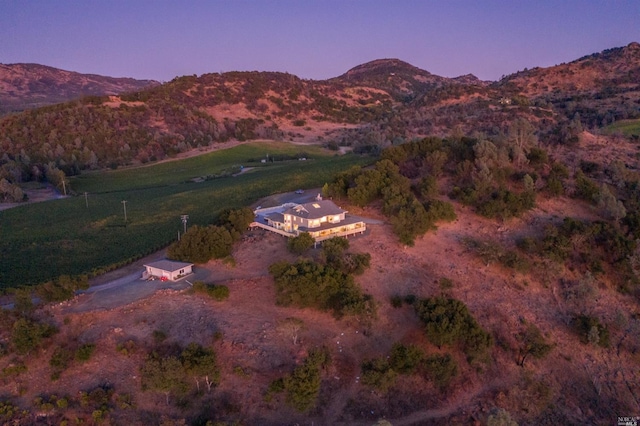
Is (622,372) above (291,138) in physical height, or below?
below

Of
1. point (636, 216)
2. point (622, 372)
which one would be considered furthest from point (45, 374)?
point (636, 216)

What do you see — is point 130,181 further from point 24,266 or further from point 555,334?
point 555,334

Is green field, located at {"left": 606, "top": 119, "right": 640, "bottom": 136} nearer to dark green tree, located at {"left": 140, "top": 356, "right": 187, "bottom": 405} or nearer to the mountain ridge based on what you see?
the mountain ridge

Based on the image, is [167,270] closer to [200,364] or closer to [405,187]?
[200,364]

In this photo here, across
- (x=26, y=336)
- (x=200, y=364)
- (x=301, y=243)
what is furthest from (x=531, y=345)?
(x=26, y=336)

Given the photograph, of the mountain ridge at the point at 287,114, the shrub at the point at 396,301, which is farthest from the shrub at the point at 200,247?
the mountain ridge at the point at 287,114
